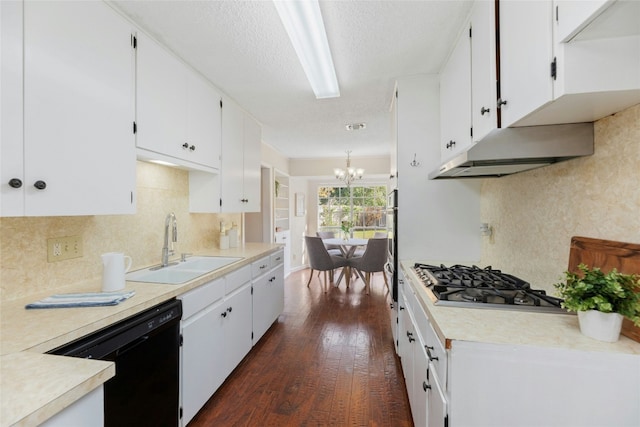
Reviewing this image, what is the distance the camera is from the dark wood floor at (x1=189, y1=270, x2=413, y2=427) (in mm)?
1708

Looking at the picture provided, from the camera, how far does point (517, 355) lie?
2.77ft

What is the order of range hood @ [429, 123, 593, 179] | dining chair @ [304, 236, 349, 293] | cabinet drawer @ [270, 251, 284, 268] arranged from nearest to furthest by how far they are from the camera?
range hood @ [429, 123, 593, 179] → cabinet drawer @ [270, 251, 284, 268] → dining chair @ [304, 236, 349, 293]

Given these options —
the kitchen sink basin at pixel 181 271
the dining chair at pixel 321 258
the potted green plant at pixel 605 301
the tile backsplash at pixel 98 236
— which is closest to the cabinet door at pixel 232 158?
the tile backsplash at pixel 98 236

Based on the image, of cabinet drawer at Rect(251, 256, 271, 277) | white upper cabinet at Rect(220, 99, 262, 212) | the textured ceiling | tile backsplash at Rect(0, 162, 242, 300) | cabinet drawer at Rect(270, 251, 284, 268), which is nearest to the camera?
tile backsplash at Rect(0, 162, 242, 300)

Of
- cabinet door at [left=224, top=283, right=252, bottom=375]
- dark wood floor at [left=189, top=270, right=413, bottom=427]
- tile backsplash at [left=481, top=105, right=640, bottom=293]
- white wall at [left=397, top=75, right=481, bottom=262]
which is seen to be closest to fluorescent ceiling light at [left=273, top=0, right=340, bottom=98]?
white wall at [left=397, top=75, right=481, bottom=262]

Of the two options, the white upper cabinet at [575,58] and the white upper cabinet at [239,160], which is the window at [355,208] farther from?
the white upper cabinet at [575,58]

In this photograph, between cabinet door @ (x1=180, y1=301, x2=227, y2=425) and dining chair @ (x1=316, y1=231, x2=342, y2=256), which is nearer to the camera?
cabinet door @ (x1=180, y1=301, x2=227, y2=425)

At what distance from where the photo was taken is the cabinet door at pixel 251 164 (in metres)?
2.96

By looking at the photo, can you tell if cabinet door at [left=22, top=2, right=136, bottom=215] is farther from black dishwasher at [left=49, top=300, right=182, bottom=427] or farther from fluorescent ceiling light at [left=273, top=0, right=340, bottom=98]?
fluorescent ceiling light at [left=273, top=0, right=340, bottom=98]

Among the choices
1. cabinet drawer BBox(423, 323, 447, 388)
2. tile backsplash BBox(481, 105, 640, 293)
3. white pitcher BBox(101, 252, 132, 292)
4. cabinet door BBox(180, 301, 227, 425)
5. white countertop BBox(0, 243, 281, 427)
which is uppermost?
tile backsplash BBox(481, 105, 640, 293)

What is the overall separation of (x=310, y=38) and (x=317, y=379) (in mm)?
2403

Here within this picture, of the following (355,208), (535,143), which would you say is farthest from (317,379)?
(355,208)

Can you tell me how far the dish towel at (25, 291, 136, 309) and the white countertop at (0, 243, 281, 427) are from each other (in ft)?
0.08

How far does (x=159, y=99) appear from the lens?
1.71m
